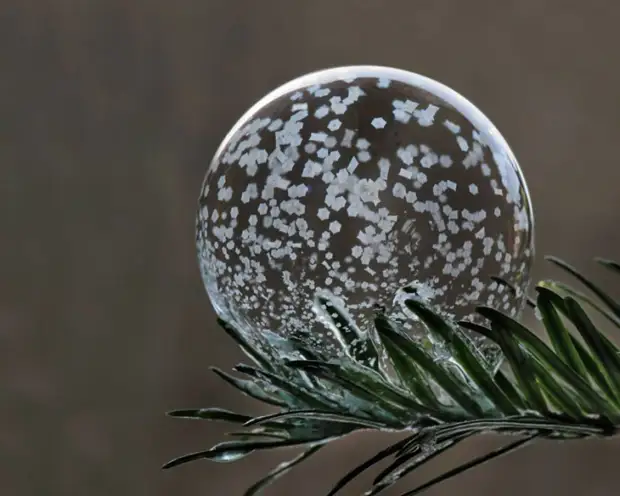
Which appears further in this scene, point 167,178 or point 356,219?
point 167,178

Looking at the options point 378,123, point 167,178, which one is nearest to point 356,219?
point 378,123

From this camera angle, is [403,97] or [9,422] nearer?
[403,97]

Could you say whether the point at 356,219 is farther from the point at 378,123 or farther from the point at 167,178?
the point at 167,178

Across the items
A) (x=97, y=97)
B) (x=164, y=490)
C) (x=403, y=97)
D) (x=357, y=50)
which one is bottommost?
(x=164, y=490)

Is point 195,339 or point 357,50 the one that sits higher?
point 357,50

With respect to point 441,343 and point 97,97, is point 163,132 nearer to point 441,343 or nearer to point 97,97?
point 97,97

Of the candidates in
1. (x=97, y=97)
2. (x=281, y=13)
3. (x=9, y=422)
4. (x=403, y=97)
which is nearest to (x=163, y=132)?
(x=97, y=97)

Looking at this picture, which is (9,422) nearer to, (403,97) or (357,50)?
(357,50)
